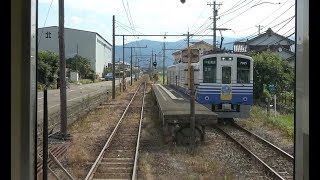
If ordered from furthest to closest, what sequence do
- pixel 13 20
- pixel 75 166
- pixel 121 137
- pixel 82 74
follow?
1. pixel 82 74
2. pixel 121 137
3. pixel 75 166
4. pixel 13 20

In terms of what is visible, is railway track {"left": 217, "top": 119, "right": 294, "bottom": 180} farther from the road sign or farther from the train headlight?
the road sign

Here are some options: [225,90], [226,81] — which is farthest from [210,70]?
[225,90]

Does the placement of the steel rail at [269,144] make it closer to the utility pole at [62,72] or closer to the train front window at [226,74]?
the train front window at [226,74]

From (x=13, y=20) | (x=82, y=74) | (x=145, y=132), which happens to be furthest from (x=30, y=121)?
(x=82, y=74)

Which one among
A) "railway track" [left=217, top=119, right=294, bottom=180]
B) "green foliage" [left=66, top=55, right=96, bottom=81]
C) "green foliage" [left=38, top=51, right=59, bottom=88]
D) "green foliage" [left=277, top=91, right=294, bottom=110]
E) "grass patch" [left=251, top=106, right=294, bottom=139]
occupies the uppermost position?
"green foliage" [left=66, top=55, right=96, bottom=81]

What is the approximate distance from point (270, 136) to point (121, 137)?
14.2 ft

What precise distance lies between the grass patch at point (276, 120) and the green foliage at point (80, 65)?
22.8ft

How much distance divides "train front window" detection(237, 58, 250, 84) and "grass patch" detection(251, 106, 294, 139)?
61.3 inches

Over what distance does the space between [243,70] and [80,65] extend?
6717 millimetres

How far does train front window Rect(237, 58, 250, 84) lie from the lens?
14.4m

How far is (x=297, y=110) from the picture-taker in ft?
5.22

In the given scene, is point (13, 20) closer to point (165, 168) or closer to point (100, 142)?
point (165, 168)

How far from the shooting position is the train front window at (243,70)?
14.4 m

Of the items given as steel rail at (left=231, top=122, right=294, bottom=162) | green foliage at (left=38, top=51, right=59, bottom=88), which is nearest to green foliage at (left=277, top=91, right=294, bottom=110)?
steel rail at (left=231, top=122, right=294, bottom=162)
